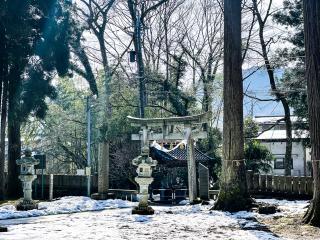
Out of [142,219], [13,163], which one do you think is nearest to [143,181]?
[142,219]

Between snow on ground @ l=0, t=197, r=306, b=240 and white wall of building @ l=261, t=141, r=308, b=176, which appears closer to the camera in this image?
snow on ground @ l=0, t=197, r=306, b=240

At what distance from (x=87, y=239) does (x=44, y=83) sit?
1089 centimetres

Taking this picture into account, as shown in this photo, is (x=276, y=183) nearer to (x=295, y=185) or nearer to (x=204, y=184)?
(x=295, y=185)

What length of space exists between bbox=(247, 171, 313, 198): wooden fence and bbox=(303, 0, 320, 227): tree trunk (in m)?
7.32

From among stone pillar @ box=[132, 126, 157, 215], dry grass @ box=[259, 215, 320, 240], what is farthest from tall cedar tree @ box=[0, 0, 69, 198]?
dry grass @ box=[259, 215, 320, 240]

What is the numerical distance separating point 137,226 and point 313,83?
476cm

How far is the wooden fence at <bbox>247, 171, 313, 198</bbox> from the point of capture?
15953 mm

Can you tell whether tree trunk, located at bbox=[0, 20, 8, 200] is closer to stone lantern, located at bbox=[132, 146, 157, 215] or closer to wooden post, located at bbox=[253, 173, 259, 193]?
stone lantern, located at bbox=[132, 146, 157, 215]

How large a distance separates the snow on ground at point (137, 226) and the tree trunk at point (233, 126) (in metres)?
0.58

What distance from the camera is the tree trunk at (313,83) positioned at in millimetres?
8844

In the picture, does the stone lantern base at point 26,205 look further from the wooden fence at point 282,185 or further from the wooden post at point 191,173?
the wooden fence at point 282,185

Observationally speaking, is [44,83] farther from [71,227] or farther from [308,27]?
[308,27]

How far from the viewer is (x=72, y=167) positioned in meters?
28.5

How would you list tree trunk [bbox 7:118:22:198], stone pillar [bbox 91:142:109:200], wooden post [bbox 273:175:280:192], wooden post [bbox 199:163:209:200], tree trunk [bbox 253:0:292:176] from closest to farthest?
wooden post [bbox 199:163:209:200] < stone pillar [bbox 91:142:109:200] < wooden post [bbox 273:175:280:192] < tree trunk [bbox 7:118:22:198] < tree trunk [bbox 253:0:292:176]
